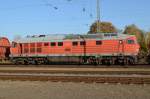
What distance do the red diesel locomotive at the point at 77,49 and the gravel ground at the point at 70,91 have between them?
59.8 feet

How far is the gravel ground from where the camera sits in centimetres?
1566

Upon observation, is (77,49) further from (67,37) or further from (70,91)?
(70,91)

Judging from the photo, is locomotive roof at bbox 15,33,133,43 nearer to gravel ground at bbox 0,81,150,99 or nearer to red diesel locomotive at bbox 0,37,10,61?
red diesel locomotive at bbox 0,37,10,61

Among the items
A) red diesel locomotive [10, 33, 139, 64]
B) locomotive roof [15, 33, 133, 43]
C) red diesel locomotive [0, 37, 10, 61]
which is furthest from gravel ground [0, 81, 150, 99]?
red diesel locomotive [0, 37, 10, 61]

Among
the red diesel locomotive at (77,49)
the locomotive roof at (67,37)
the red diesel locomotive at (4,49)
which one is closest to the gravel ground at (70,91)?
the red diesel locomotive at (77,49)

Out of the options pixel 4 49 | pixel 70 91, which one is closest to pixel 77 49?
pixel 4 49

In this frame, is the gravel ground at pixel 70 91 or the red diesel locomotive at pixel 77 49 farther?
the red diesel locomotive at pixel 77 49

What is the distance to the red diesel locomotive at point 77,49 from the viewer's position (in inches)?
1486

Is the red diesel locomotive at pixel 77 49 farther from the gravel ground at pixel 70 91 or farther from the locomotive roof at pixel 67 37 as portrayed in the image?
the gravel ground at pixel 70 91

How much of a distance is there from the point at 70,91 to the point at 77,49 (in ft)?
73.7

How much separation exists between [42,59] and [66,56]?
343 cm

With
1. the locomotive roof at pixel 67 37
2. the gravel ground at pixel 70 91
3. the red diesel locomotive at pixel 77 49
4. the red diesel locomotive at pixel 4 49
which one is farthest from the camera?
the red diesel locomotive at pixel 4 49

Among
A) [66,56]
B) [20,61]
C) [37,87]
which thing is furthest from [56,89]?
[20,61]

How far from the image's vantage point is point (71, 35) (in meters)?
40.7
